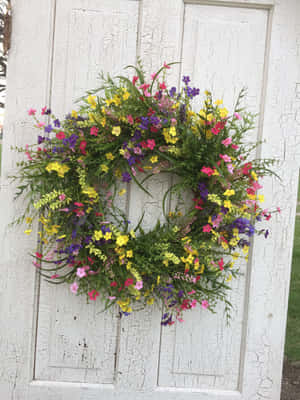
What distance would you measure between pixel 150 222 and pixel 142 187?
18 centimetres

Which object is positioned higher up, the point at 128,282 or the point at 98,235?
the point at 98,235

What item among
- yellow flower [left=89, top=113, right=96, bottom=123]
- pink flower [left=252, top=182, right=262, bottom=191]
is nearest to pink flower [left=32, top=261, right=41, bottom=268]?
yellow flower [left=89, top=113, right=96, bottom=123]

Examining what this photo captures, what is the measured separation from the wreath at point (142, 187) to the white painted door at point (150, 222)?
3.8 inches

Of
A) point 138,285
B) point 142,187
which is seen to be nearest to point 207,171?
point 142,187

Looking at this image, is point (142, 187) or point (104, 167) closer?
point (104, 167)

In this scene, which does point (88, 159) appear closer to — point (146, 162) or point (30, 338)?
point (146, 162)

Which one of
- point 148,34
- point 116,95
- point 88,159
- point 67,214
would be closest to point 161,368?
point 67,214

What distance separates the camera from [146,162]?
1969 millimetres

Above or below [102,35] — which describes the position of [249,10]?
above

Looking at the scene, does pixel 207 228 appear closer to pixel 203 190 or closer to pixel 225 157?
pixel 203 190

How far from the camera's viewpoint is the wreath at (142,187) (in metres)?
1.81

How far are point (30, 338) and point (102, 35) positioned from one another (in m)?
1.51

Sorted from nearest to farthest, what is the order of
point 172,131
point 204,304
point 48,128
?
point 172,131 → point 48,128 → point 204,304

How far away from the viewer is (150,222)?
202 centimetres
